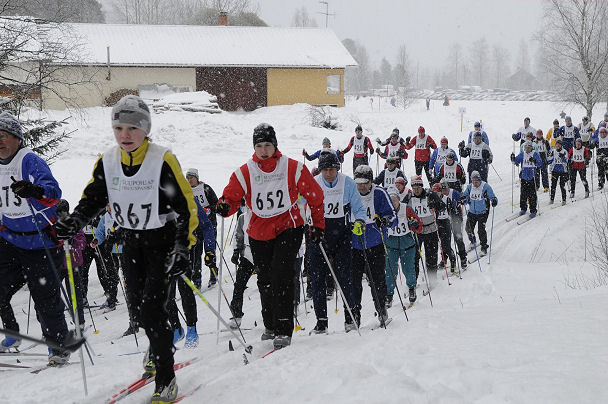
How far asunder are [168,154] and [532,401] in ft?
8.67

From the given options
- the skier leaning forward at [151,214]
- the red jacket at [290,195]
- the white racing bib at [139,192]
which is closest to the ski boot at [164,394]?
the skier leaning forward at [151,214]

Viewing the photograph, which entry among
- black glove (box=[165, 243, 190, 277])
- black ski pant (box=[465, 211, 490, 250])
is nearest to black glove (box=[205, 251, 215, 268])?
black glove (box=[165, 243, 190, 277])

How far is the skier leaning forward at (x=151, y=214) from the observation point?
3451 millimetres

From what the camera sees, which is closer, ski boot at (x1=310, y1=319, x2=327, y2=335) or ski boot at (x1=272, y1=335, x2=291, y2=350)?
ski boot at (x1=272, y1=335, x2=291, y2=350)

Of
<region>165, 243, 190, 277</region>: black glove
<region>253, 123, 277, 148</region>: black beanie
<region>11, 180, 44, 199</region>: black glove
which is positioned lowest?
<region>165, 243, 190, 277</region>: black glove

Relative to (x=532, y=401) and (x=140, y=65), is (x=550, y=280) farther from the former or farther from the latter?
(x=140, y=65)

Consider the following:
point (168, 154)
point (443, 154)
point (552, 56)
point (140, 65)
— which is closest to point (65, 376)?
point (168, 154)

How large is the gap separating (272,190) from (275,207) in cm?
15

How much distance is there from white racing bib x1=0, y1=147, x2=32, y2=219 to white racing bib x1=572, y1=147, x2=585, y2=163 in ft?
50.8

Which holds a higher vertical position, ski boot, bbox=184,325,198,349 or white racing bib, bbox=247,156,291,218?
white racing bib, bbox=247,156,291,218

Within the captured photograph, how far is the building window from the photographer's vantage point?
35.7m

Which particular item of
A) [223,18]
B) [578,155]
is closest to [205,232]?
[578,155]

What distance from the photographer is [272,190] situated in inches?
183

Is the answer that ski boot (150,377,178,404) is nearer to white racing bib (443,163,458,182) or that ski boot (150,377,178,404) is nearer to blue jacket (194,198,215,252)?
blue jacket (194,198,215,252)
